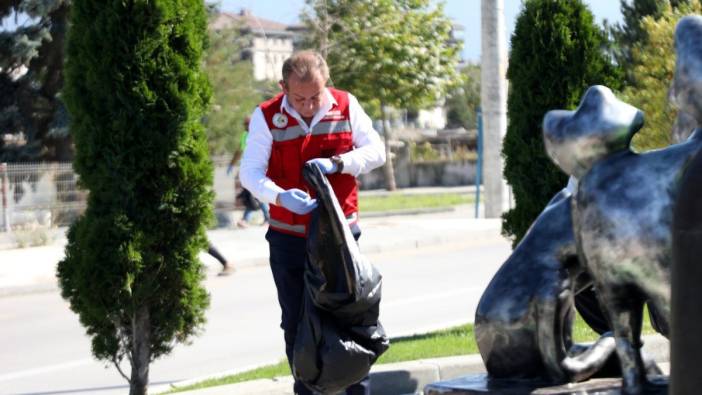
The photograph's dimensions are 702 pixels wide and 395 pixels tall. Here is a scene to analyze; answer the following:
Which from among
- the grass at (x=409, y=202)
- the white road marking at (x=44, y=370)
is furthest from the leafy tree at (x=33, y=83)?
the white road marking at (x=44, y=370)

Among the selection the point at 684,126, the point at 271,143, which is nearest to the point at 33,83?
the point at 271,143

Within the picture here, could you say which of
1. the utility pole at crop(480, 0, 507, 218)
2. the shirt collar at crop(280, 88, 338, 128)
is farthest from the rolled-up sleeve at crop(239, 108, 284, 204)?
the utility pole at crop(480, 0, 507, 218)

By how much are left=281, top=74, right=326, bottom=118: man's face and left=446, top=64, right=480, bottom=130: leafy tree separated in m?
66.4

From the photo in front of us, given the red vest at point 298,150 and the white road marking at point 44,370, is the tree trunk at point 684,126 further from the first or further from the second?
the white road marking at point 44,370

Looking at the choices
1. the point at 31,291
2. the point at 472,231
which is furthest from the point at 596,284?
the point at 472,231

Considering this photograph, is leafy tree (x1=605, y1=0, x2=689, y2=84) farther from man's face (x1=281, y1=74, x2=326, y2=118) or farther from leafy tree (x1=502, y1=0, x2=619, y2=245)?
man's face (x1=281, y1=74, x2=326, y2=118)

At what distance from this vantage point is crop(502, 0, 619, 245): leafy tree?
790 centimetres

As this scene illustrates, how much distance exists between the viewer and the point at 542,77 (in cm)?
798

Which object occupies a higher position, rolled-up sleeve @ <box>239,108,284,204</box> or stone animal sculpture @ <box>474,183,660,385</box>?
rolled-up sleeve @ <box>239,108,284,204</box>

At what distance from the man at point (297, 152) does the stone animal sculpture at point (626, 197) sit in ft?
7.47

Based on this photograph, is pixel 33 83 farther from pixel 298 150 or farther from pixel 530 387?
pixel 530 387

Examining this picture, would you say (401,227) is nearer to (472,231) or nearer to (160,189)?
(472,231)

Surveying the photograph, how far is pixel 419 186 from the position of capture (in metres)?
48.0

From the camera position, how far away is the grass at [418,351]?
720cm
